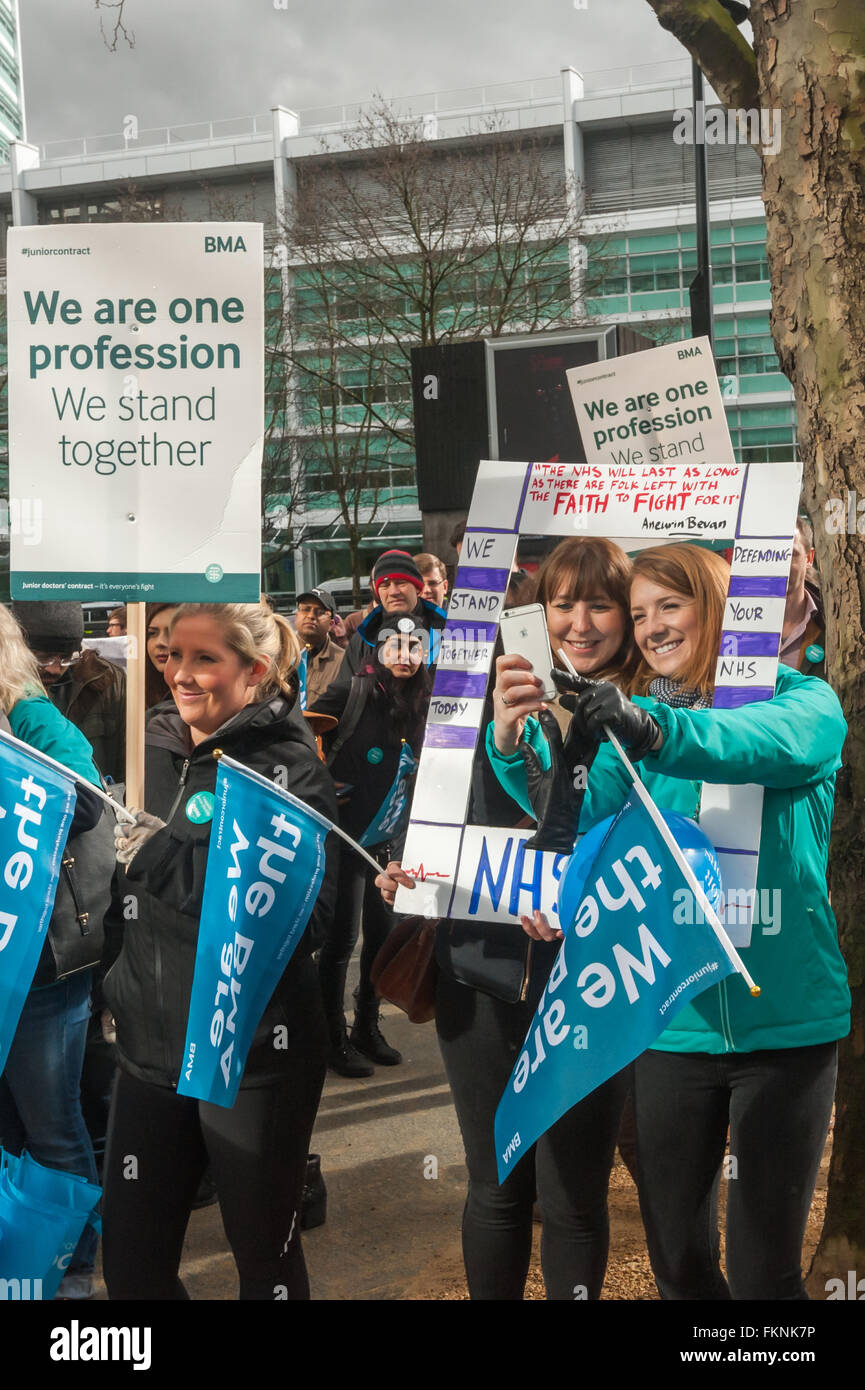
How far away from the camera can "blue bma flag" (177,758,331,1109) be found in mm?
2439

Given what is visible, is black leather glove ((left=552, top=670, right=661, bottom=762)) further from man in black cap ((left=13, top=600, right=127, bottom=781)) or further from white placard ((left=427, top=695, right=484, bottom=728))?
man in black cap ((left=13, top=600, right=127, bottom=781))

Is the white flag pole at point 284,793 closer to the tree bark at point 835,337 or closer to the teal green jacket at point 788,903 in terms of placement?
the teal green jacket at point 788,903

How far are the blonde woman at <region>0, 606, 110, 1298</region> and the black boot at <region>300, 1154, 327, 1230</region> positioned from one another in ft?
2.48

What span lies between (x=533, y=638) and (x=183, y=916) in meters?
0.90

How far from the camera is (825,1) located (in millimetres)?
3008

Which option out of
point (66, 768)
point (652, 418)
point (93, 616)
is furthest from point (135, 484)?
point (93, 616)

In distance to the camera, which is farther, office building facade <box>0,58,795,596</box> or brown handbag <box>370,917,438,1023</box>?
office building facade <box>0,58,795,596</box>

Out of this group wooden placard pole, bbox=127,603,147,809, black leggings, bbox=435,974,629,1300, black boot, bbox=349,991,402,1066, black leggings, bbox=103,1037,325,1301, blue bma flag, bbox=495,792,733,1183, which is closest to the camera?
blue bma flag, bbox=495,792,733,1183

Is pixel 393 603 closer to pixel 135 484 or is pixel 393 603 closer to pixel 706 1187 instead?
pixel 135 484

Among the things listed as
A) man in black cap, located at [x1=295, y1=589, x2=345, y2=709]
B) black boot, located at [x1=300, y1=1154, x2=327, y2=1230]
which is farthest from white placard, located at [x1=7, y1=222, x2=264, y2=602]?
man in black cap, located at [x1=295, y1=589, x2=345, y2=709]

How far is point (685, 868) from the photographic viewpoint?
225 cm

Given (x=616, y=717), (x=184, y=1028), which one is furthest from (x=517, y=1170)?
(x=616, y=717)

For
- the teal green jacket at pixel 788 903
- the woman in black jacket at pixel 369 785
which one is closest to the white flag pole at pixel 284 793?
the teal green jacket at pixel 788 903

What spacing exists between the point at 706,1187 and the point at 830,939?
0.51m
